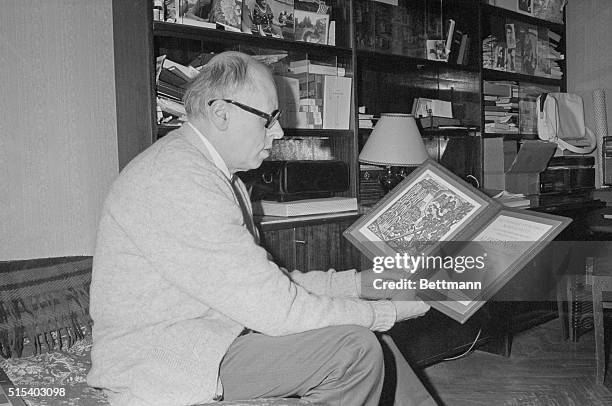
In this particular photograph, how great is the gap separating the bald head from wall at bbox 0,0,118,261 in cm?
85

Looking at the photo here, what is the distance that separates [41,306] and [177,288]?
616 millimetres

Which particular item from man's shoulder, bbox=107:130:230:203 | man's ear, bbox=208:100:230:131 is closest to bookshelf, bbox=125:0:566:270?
man's ear, bbox=208:100:230:131

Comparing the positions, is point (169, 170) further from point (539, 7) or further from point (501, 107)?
point (539, 7)

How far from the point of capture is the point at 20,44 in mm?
2004

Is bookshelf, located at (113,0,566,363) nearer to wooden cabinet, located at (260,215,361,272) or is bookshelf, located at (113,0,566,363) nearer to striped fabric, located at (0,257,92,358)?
wooden cabinet, located at (260,215,361,272)

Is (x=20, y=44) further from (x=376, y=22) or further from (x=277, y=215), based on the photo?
(x=376, y=22)

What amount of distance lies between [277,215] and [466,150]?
1.45 m

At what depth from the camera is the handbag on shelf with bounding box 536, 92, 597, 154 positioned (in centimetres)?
367

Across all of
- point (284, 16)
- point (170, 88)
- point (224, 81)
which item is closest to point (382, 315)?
point (224, 81)

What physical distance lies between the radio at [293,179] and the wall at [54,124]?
54cm

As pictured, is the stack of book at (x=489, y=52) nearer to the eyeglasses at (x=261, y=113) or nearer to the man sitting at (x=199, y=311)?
the eyeglasses at (x=261, y=113)

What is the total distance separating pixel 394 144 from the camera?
8.65 feet

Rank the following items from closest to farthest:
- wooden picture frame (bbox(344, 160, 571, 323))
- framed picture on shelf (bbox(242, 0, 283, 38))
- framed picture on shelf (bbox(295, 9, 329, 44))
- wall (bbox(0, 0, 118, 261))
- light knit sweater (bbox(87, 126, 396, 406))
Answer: light knit sweater (bbox(87, 126, 396, 406)), wooden picture frame (bbox(344, 160, 571, 323)), wall (bbox(0, 0, 118, 261)), framed picture on shelf (bbox(242, 0, 283, 38)), framed picture on shelf (bbox(295, 9, 329, 44))

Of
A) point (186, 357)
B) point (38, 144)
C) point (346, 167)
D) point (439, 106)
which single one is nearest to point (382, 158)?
point (346, 167)
